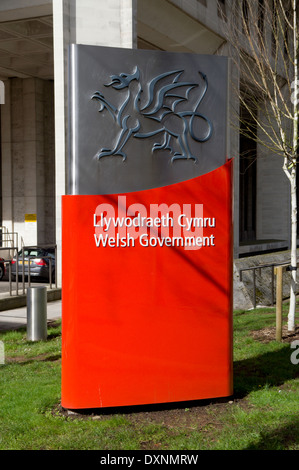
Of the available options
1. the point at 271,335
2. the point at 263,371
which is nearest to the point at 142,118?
the point at 263,371

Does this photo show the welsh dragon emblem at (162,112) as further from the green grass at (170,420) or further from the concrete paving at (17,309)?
the concrete paving at (17,309)

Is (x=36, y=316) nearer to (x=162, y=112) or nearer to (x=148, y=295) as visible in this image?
(x=148, y=295)

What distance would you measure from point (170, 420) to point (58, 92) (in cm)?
1171

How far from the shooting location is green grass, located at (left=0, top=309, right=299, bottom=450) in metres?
5.04

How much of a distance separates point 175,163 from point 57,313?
25.2ft

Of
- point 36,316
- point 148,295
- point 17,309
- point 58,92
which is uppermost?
point 58,92

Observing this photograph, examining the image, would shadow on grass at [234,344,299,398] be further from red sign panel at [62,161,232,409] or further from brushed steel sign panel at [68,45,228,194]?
brushed steel sign panel at [68,45,228,194]

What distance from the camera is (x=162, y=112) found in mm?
5969

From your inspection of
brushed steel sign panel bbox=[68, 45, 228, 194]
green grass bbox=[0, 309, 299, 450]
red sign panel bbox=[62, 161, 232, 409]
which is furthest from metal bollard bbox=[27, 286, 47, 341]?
brushed steel sign panel bbox=[68, 45, 228, 194]

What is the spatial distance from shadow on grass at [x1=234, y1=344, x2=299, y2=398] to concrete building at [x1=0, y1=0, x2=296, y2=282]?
23.1 ft

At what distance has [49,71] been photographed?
2664cm

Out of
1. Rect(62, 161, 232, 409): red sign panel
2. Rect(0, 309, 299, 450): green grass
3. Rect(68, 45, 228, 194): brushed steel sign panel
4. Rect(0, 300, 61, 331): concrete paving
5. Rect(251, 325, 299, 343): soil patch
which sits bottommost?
Rect(0, 300, 61, 331): concrete paving
